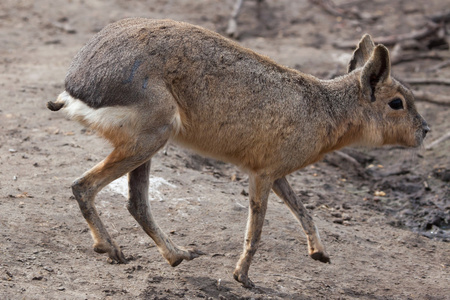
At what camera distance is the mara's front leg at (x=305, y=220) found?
17.6ft

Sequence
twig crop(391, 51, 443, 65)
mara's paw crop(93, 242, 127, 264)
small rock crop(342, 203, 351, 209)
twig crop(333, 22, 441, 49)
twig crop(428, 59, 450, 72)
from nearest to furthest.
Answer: mara's paw crop(93, 242, 127, 264), small rock crop(342, 203, 351, 209), twig crop(428, 59, 450, 72), twig crop(391, 51, 443, 65), twig crop(333, 22, 441, 49)

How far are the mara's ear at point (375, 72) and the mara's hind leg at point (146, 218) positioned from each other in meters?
1.96

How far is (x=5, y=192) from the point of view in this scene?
5664 mm

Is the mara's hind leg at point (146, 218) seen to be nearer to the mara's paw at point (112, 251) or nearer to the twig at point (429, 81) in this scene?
the mara's paw at point (112, 251)

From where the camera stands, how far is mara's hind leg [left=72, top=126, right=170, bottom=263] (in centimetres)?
455

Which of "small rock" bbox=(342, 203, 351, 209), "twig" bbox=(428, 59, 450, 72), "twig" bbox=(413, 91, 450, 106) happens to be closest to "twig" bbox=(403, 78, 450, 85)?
"twig" bbox=(413, 91, 450, 106)

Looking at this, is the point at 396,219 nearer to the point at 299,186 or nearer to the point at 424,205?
the point at 424,205

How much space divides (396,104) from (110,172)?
2.57 metres

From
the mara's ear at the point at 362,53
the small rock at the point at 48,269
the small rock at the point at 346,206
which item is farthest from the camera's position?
Answer: the small rock at the point at 346,206

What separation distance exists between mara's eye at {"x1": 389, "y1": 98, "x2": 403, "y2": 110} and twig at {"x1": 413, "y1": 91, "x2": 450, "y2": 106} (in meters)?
4.24

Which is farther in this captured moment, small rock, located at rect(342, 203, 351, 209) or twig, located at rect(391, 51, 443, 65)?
twig, located at rect(391, 51, 443, 65)

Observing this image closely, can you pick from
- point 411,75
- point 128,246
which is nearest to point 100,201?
point 128,246

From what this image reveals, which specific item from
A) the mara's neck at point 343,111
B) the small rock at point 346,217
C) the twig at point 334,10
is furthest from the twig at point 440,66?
the mara's neck at point 343,111

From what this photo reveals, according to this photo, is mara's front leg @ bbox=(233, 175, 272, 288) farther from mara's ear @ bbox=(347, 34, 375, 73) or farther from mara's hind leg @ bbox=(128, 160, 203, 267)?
mara's ear @ bbox=(347, 34, 375, 73)
